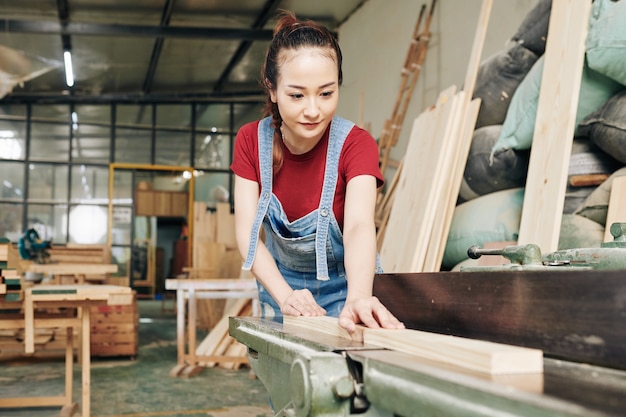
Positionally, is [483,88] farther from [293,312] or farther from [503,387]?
[503,387]

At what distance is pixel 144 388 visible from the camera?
4676mm

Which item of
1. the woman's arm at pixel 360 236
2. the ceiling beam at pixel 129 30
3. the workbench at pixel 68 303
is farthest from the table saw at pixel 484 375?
the ceiling beam at pixel 129 30

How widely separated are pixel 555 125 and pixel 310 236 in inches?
67.7

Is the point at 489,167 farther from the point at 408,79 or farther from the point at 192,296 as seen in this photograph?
the point at 408,79

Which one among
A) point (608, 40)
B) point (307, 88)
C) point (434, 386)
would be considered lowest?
point (434, 386)

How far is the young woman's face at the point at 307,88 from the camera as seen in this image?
64.9 inches

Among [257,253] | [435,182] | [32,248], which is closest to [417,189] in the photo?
[435,182]

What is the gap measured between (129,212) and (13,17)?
14.6 ft

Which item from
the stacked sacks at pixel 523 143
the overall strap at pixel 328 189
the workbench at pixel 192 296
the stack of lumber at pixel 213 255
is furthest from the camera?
the stack of lumber at pixel 213 255

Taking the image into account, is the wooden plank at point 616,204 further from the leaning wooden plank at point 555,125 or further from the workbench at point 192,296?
the workbench at point 192,296

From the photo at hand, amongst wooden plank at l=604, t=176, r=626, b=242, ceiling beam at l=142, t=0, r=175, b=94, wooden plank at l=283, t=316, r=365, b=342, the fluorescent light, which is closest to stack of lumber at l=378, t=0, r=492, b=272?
wooden plank at l=604, t=176, r=626, b=242

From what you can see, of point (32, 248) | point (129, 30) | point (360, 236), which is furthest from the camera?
point (129, 30)

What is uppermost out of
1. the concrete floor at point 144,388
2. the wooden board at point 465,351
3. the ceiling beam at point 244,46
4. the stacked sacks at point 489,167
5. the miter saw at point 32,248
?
the ceiling beam at point 244,46

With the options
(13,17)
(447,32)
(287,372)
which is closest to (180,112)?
(13,17)
